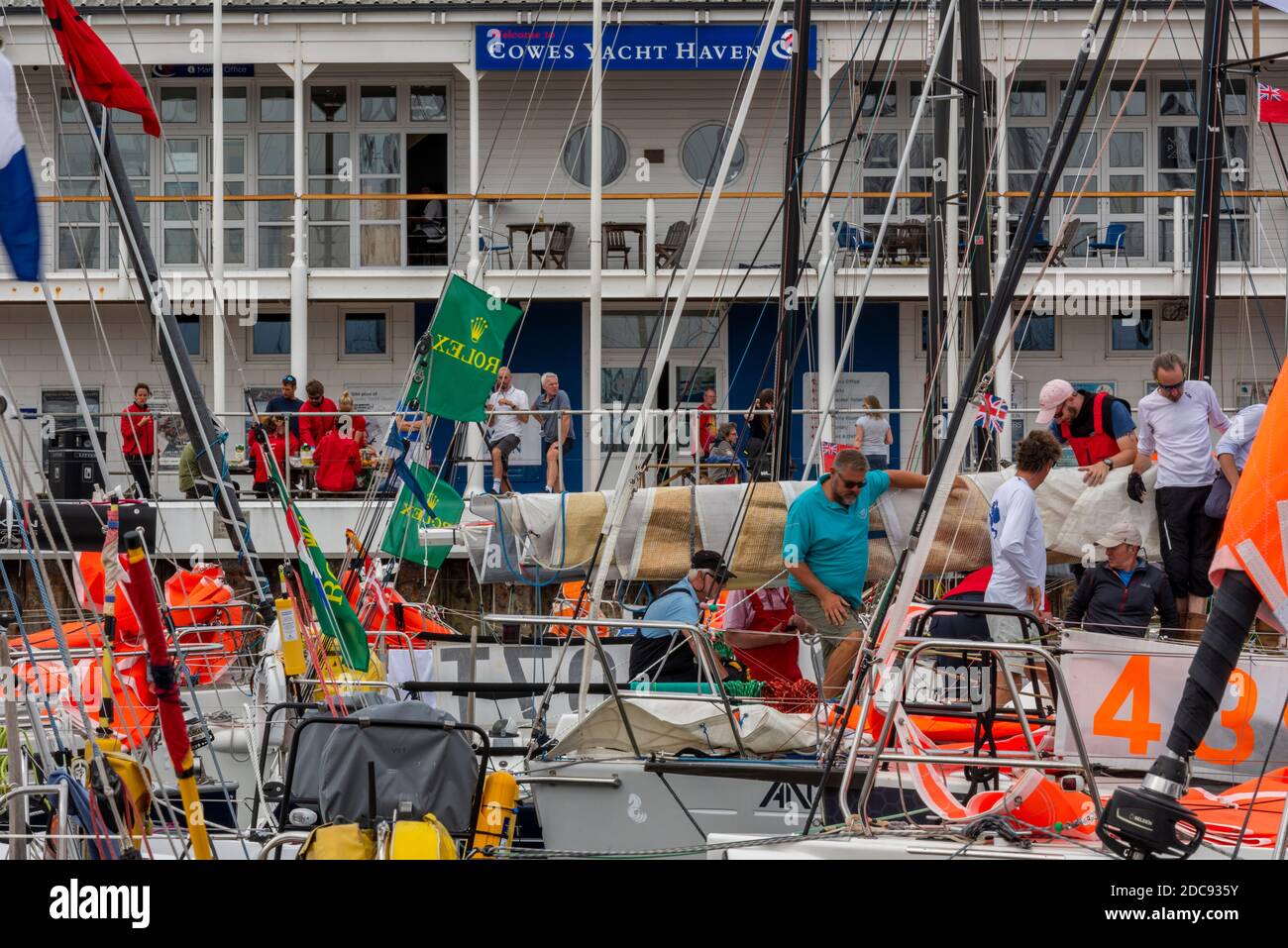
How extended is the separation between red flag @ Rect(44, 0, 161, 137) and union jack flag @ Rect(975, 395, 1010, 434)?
5041mm

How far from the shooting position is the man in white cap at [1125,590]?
800cm

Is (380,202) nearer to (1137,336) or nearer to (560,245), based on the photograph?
(560,245)

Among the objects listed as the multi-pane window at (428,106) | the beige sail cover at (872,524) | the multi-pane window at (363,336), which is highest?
the multi-pane window at (428,106)

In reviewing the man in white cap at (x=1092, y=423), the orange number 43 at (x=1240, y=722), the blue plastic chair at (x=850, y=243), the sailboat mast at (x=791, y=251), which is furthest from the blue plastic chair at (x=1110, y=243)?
the orange number 43 at (x=1240, y=722)

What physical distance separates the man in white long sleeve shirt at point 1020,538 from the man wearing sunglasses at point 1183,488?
50.4 inches

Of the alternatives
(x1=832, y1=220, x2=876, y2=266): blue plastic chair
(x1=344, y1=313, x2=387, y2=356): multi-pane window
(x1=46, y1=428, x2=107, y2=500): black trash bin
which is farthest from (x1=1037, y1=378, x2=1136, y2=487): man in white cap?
(x1=344, y1=313, x2=387, y2=356): multi-pane window

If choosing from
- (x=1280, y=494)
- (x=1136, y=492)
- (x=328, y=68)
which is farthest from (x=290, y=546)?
(x=1280, y=494)

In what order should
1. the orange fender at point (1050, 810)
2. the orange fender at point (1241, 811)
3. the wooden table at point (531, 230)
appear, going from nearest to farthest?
the orange fender at point (1241, 811) → the orange fender at point (1050, 810) → the wooden table at point (531, 230)

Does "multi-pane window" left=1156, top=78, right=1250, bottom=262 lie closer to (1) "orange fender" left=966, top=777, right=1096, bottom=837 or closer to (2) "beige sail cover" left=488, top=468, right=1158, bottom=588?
(2) "beige sail cover" left=488, top=468, right=1158, bottom=588

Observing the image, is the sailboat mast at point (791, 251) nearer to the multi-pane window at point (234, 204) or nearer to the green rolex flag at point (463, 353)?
the green rolex flag at point (463, 353)

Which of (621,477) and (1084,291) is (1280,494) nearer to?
(621,477)

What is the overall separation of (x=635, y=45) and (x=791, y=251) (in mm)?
10307

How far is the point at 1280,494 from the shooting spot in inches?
167

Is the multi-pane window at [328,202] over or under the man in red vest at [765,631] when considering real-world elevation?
over
